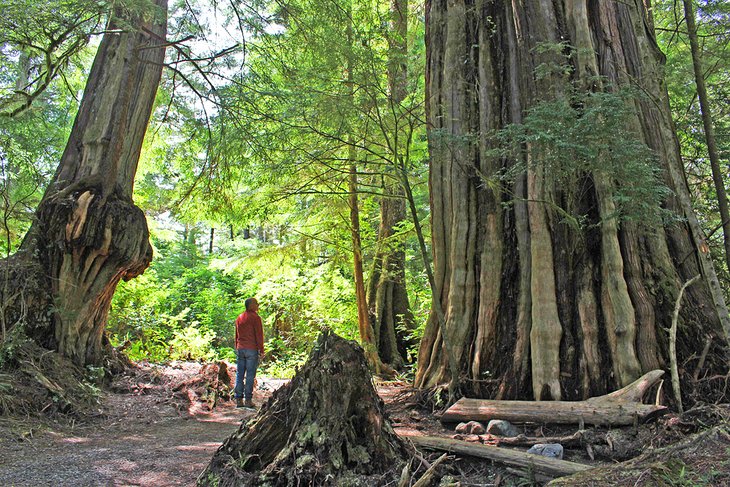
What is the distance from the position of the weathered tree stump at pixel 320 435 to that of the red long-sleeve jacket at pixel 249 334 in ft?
12.9

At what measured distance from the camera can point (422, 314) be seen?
1215cm

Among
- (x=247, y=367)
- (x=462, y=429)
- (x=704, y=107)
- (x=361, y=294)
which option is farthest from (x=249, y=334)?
(x=704, y=107)

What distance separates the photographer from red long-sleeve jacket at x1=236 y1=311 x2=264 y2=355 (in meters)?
7.20

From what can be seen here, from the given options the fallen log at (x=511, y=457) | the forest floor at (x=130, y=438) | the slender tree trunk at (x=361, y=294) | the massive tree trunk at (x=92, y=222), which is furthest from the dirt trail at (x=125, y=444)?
the slender tree trunk at (x=361, y=294)

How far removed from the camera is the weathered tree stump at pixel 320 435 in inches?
115

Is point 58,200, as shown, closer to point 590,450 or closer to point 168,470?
point 168,470

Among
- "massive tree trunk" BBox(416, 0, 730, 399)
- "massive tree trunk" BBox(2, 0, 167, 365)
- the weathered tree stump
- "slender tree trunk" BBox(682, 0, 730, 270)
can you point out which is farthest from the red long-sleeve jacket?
"slender tree trunk" BBox(682, 0, 730, 270)

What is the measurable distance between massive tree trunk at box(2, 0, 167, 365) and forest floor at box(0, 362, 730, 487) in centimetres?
114

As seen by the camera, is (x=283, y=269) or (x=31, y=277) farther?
(x=283, y=269)

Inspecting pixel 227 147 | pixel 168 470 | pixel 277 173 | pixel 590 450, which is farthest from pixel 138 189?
pixel 590 450

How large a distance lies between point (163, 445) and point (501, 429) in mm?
Answer: 3064

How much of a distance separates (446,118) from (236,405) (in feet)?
16.2

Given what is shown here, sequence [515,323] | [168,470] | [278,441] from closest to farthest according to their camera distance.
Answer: [278,441] < [168,470] < [515,323]

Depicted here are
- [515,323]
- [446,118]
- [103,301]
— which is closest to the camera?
[515,323]
